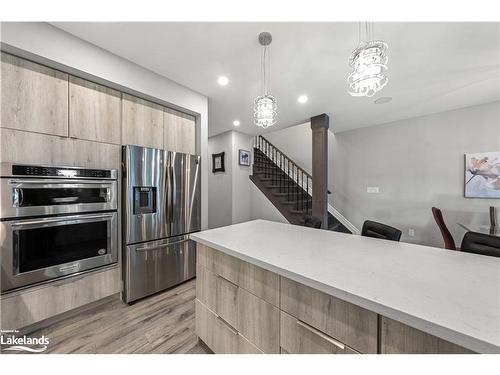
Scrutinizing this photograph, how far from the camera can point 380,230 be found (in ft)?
5.12

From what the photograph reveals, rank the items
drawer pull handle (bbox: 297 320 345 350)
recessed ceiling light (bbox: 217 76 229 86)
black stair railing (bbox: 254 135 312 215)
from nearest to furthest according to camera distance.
A: drawer pull handle (bbox: 297 320 345 350), recessed ceiling light (bbox: 217 76 229 86), black stair railing (bbox: 254 135 312 215)

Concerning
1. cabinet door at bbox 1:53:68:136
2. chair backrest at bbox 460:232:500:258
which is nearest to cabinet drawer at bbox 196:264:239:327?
chair backrest at bbox 460:232:500:258

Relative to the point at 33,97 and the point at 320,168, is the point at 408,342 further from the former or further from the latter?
the point at 320,168

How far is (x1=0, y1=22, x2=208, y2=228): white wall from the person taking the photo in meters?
1.51

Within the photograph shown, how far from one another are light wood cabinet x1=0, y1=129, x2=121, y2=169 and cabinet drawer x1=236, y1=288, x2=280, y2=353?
1890 millimetres

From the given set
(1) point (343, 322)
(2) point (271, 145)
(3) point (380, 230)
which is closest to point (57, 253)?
(1) point (343, 322)

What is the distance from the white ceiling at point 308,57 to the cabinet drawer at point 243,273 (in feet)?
6.15

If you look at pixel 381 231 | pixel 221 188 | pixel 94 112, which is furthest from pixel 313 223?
pixel 221 188

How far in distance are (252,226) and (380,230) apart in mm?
1084

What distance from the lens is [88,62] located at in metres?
1.81

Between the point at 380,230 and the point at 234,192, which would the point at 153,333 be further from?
the point at 234,192

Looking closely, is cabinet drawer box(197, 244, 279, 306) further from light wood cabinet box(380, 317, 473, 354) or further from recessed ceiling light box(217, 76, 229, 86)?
recessed ceiling light box(217, 76, 229, 86)
